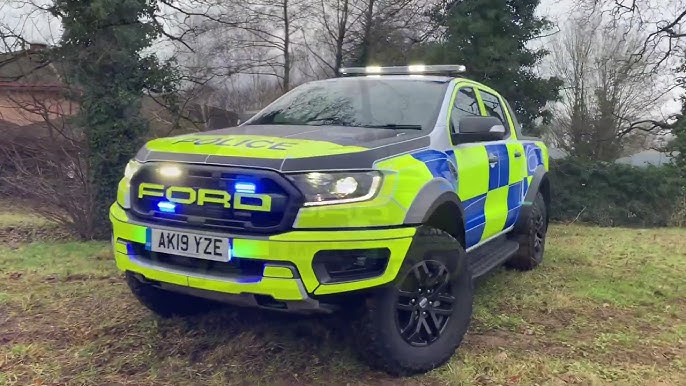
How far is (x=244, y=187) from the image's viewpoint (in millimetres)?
2979

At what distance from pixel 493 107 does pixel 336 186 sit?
2922 mm

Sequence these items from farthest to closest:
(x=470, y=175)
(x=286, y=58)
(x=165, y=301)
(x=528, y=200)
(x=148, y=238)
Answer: (x=286, y=58) → (x=528, y=200) → (x=470, y=175) → (x=165, y=301) → (x=148, y=238)

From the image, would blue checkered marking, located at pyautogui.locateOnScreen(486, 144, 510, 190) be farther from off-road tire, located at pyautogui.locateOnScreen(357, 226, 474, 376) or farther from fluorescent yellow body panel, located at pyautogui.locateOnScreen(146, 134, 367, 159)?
fluorescent yellow body panel, located at pyautogui.locateOnScreen(146, 134, 367, 159)

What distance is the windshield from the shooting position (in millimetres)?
4074

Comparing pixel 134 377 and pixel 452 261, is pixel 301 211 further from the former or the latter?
pixel 134 377

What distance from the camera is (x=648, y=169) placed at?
50.8 feet

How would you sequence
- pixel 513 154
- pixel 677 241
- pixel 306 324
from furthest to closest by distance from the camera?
pixel 677 241, pixel 513 154, pixel 306 324

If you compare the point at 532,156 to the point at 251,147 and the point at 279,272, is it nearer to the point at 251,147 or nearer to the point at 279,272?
the point at 251,147

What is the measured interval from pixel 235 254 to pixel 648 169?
49.5 ft

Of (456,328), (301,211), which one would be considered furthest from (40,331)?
(456,328)

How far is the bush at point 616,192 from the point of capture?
1504cm

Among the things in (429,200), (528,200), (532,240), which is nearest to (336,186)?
(429,200)

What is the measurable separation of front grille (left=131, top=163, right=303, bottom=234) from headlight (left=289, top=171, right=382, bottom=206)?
0.19 ft

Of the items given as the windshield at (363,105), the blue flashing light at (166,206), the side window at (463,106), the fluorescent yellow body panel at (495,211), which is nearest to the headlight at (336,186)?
the blue flashing light at (166,206)
